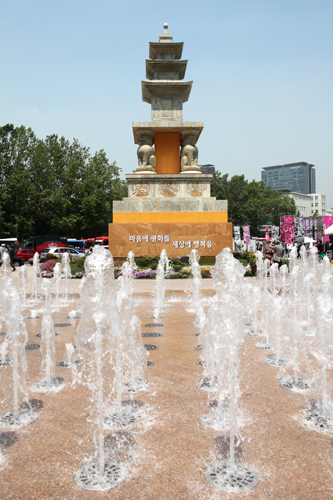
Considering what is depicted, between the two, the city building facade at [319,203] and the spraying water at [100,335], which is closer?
the spraying water at [100,335]

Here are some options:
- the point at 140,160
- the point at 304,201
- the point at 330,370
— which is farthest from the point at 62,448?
the point at 304,201

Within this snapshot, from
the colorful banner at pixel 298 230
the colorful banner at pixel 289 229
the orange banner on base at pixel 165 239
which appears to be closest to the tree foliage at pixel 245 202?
the colorful banner at pixel 298 230

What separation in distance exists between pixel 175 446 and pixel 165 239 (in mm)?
14856

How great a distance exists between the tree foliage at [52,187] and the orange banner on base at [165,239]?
2026cm

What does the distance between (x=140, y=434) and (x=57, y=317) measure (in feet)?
17.4

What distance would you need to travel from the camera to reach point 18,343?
12.8ft

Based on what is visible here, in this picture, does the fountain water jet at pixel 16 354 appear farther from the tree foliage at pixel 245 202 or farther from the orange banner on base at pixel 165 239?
the tree foliage at pixel 245 202

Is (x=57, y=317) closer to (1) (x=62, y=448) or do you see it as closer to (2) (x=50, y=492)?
(1) (x=62, y=448)

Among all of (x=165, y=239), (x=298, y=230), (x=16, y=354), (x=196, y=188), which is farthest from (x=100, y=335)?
(x=298, y=230)

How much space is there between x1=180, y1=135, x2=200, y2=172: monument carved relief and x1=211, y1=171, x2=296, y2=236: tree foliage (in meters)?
32.1

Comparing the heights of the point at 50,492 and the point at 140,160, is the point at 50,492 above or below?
below

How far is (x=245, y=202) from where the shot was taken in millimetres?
55344

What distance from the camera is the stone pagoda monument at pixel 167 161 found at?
18469 mm

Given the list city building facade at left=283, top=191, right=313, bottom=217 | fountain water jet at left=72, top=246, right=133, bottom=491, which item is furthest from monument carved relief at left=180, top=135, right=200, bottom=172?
city building facade at left=283, top=191, right=313, bottom=217
